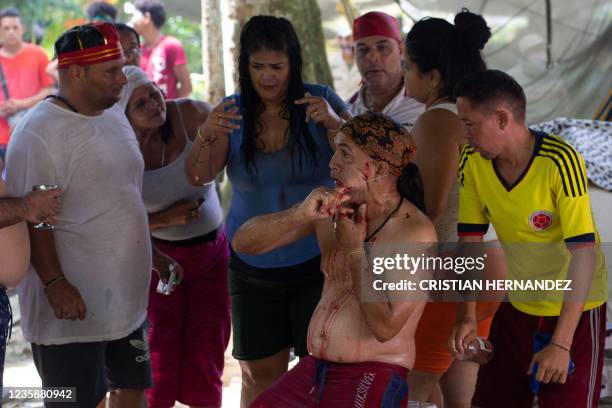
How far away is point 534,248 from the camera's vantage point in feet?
9.97

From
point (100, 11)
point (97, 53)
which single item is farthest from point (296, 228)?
point (100, 11)

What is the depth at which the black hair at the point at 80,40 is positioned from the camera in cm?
362

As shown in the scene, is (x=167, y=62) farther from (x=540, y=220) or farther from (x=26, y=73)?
(x=540, y=220)

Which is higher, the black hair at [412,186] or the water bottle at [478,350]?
the black hair at [412,186]

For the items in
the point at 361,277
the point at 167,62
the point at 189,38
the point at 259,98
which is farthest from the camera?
the point at 189,38

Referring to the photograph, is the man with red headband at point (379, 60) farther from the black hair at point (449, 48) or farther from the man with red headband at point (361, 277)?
the man with red headband at point (361, 277)

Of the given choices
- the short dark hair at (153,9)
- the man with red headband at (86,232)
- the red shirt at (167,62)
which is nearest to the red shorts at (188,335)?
the man with red headband at (86,232)

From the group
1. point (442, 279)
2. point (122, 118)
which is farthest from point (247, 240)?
point (122, 118)

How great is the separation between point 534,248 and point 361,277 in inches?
24.4

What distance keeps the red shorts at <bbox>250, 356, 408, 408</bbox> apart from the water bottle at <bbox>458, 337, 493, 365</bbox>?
0.80 feet

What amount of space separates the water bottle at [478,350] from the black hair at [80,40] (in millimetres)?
1906

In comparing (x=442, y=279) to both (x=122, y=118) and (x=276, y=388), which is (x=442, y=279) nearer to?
(x=276, y=388)

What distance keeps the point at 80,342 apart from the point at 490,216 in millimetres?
1682

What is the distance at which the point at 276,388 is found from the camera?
119 inches
